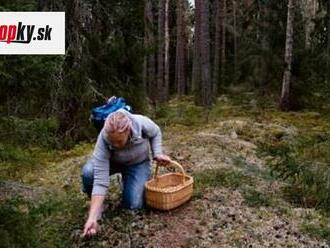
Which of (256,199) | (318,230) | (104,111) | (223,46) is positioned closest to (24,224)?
(104,111)

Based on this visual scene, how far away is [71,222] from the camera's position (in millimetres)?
5293

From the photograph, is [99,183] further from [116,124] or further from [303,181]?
[303,181]

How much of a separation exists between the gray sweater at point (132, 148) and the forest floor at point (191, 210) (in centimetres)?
46

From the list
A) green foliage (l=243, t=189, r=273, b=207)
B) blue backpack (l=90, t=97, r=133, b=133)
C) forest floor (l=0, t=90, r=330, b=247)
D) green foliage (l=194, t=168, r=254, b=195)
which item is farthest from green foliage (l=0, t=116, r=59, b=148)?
green foliage (l=243, t=189, r=273, b=207)

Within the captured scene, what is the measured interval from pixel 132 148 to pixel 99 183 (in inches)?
28.5

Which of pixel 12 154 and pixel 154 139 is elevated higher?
pixel 12 154

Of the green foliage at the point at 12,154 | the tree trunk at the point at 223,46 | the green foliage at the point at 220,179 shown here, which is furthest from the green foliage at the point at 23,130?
the tree trunk at the point at 223,46

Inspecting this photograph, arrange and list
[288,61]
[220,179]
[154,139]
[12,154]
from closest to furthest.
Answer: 1. [12,154]
2. [154,139]
3. [220,179]
4. [288,61]

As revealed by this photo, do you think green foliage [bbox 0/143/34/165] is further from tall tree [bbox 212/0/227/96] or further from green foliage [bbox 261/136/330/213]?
tall tree [bbox 212/0/227/96]

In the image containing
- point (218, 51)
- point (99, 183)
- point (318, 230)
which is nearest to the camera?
point (99, 183)

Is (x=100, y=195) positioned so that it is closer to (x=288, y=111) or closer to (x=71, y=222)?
(x=71, y=222)

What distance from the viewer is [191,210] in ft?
18.1

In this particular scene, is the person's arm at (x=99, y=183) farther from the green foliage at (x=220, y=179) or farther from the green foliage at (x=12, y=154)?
the green foliage at (x=220, y=179)

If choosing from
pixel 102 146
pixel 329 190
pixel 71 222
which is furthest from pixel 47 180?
pixel 329 190
